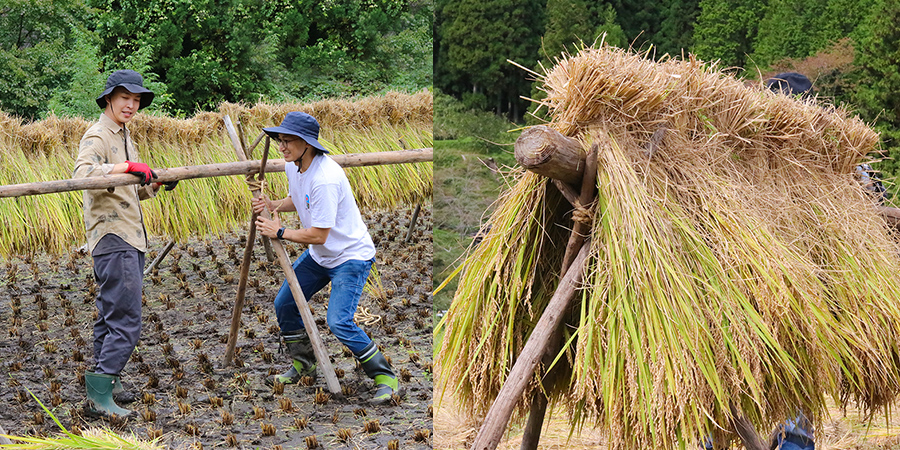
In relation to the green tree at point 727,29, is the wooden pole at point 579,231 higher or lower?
lower

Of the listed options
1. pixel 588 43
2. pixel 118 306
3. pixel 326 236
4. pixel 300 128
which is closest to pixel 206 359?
pixel 118 306

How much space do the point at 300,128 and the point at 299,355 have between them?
1019 millimetres

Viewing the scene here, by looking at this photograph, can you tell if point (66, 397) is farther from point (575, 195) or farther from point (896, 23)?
point (896, 23)

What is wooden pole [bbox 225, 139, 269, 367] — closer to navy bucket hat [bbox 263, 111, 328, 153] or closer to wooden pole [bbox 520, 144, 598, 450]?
navy bucket hat [bbox 263, 111, 328, 153]

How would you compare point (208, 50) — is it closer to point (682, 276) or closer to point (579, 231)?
point (579, 231)

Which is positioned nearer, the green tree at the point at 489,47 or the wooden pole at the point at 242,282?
the wooden pole at the point at 242,282

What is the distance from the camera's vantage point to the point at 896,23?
6.14m

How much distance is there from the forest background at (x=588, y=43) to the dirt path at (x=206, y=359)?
20.7 inches

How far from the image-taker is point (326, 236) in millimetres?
2836

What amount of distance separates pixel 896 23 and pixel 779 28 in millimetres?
1256

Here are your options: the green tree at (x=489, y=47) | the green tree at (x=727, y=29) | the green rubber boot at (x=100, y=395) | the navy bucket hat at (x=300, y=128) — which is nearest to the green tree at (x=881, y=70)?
the green tree at (x=727, y=29)

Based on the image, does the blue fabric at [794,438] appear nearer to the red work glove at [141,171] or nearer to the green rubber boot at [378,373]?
the green rubber boot at [378,373]

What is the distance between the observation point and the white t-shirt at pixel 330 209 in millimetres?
2803

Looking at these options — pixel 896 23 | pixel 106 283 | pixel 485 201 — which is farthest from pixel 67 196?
pixel 896 23
